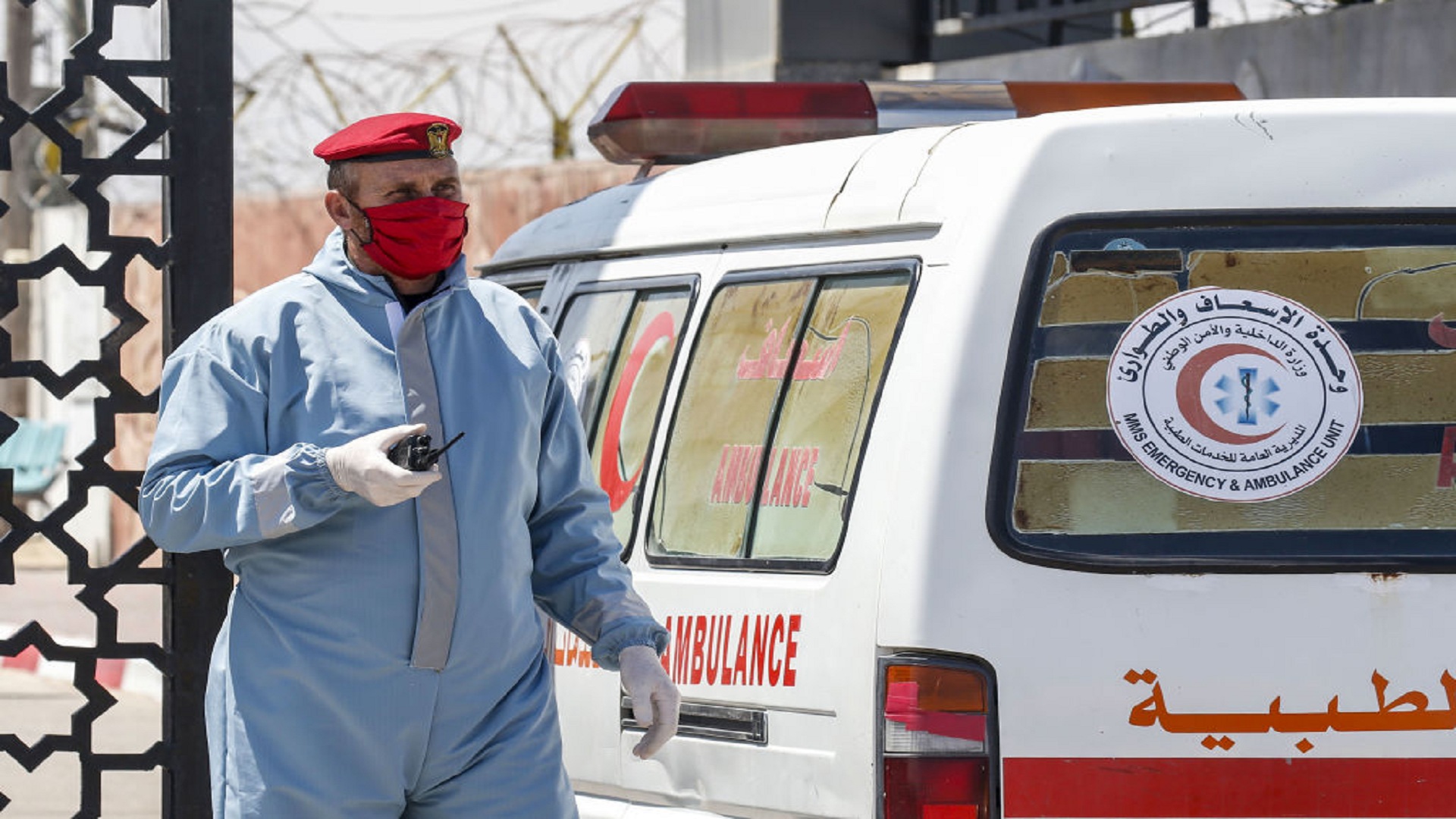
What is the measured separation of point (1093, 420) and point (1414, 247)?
0.59 m

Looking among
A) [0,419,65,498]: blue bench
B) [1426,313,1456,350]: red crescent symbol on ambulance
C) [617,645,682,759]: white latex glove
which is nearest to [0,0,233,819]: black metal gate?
[617,645,682,759]: white latex glove

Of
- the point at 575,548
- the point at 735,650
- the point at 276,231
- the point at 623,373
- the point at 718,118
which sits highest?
the point at 276,231

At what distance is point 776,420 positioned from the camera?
416 cm

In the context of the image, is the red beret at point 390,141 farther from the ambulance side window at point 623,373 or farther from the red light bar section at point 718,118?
the red light bar section at point 718,118

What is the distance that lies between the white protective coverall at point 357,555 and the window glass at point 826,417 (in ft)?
2.12

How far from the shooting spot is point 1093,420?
3.60 meters

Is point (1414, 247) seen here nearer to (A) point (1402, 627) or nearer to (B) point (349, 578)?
(A) point (1402, 627)

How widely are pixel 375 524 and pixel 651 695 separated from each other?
1.58 ft

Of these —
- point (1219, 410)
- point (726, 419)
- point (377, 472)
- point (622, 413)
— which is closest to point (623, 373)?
point (622, 413)

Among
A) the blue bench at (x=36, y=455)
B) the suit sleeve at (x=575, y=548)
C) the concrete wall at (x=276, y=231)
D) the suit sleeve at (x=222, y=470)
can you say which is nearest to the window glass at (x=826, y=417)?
the suit sleeve at (x=575, y=548)

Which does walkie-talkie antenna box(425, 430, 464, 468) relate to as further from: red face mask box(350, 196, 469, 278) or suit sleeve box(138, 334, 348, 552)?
red face mask box(350, 196, 469, 278)

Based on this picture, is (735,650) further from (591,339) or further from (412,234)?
(591,339)

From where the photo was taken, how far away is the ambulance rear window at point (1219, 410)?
357cm

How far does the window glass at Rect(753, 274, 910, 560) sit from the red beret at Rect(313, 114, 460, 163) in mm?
815
